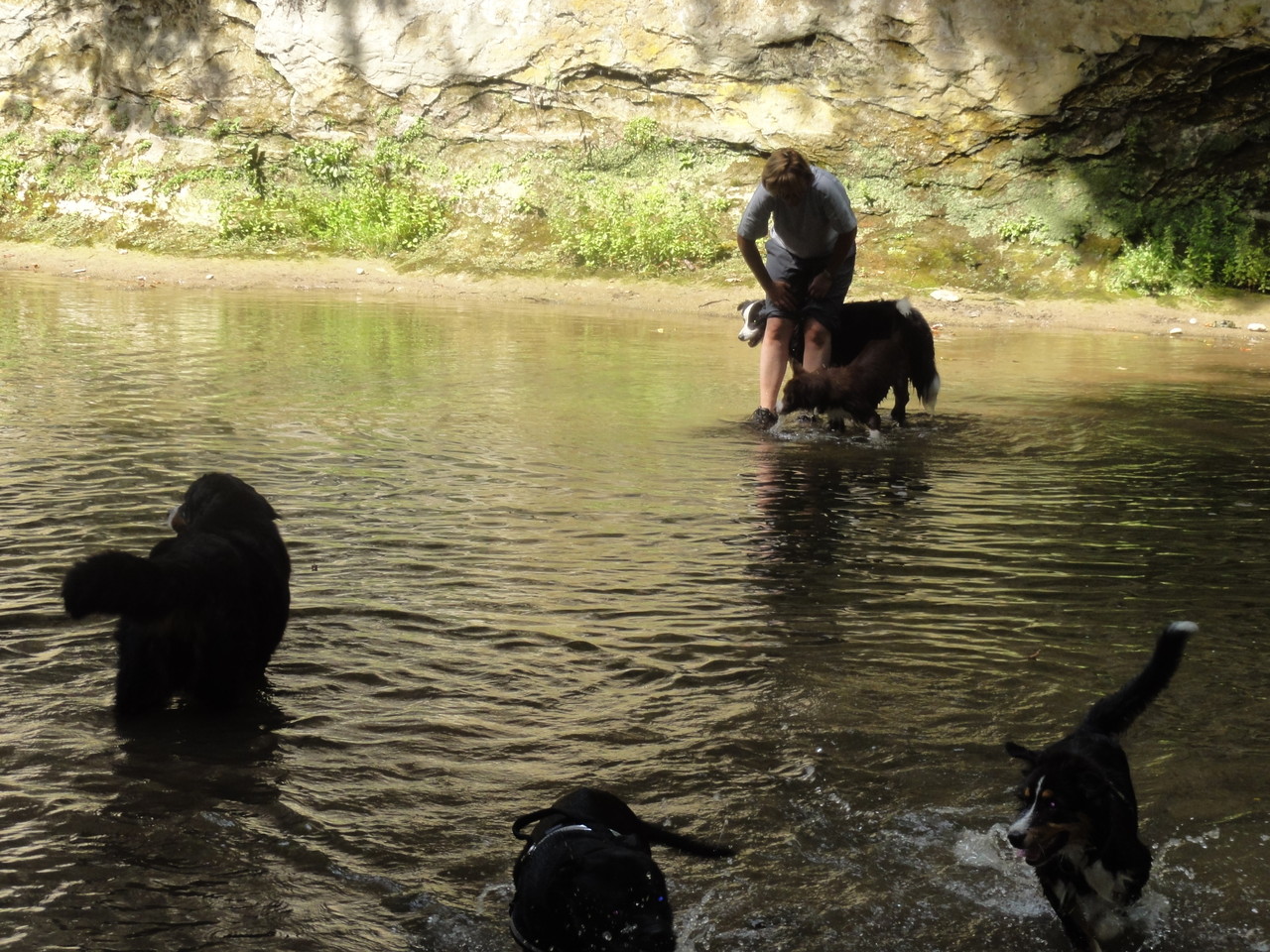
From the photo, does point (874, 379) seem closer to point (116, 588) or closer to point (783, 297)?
point (783, 297)

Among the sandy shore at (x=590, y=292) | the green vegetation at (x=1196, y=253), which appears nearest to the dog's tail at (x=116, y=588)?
the sandy shore at (x=590, y=292)

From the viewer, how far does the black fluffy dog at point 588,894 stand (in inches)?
101

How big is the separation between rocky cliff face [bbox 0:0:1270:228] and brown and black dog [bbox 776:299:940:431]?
10688 millimetres

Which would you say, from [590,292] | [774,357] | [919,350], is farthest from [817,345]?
[590,292]

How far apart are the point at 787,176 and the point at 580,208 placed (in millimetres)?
12498

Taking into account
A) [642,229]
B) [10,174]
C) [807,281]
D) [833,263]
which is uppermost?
[10,174]

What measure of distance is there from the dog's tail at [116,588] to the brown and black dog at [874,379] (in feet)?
19.6

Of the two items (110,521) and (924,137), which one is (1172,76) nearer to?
(924,137)

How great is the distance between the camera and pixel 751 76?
2066cm

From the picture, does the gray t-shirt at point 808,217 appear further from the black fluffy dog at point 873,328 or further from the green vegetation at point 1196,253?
the green vegetation at point 1196,253

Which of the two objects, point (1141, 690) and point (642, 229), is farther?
point (642, 229)

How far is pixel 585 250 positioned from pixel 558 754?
52.8 ft

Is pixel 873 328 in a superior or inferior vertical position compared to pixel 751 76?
inferior

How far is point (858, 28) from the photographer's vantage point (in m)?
20.0
